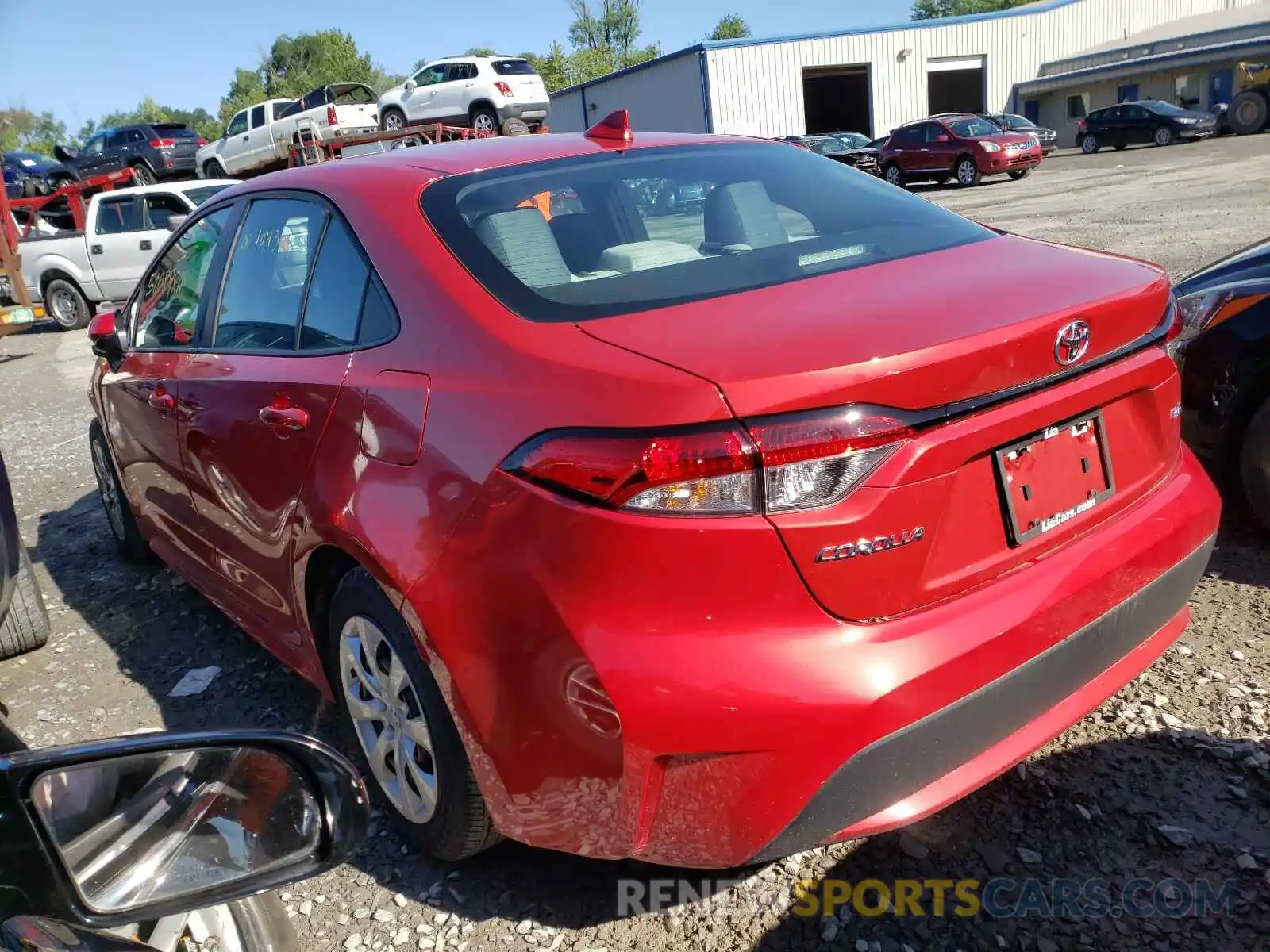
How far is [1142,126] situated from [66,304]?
92.9 ft

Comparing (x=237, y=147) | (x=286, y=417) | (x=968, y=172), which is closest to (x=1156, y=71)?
(x=968, y=172)

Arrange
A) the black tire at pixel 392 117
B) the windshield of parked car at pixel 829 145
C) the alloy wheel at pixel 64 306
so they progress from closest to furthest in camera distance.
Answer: the alloy wheel at pixel 64 306 → the black tire at pixel 392 117 → the windshield of parked car at pixel 829 145

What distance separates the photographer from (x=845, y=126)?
1727 inches

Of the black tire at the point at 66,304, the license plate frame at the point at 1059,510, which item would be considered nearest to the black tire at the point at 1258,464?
the license plate frame at the point at 1059,510

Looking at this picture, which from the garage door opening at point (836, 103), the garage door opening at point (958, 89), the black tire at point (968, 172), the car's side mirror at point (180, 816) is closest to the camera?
the car's side mirror at point (180, 816)

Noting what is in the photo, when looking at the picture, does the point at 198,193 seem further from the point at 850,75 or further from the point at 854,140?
the point at 850,75

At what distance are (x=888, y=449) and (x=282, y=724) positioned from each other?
244 centimetres

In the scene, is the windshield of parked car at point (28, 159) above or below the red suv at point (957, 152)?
above

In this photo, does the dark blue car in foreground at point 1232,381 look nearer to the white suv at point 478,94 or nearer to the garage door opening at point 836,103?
the white suv at point 478,94

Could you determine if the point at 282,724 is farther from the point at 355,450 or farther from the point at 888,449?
the point at 888,449

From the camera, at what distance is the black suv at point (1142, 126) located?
28.3 meters

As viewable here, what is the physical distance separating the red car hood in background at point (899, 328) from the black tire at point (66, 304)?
15505 millimetres

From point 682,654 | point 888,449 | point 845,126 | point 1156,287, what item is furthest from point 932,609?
point 845,126

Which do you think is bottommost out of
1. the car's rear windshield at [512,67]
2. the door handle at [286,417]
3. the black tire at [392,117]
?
the door handle at [286,417]
